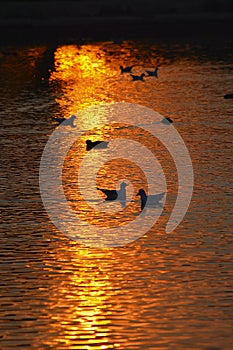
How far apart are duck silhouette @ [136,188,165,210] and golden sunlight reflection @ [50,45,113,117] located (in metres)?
14.7

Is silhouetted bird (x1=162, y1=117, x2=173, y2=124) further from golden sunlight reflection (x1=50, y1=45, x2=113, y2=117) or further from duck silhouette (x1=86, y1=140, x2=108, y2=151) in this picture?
golden sunlight reflection (x1=50, y1=45, x2=113, y2=117)

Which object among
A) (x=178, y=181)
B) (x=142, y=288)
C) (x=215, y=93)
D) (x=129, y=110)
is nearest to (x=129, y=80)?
(x=215, y=93)

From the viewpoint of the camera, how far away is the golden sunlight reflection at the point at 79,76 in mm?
40625

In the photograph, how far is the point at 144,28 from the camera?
2840 inches

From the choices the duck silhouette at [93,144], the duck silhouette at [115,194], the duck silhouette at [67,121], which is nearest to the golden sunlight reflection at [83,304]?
the duck silhouette at [115,194]

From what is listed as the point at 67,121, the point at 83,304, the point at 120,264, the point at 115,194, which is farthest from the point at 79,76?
the point at 83,304

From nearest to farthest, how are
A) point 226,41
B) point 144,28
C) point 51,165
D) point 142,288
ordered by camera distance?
point 142,288 < point 51,165 < point 226,41 < point 144,28

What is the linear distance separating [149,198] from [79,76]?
27199 millimetres

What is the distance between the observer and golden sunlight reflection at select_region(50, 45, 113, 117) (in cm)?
4062

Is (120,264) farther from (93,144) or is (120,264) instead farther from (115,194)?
(93,144)

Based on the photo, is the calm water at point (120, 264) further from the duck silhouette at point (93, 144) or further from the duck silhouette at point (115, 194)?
the duck silhouette at point (115, 194)

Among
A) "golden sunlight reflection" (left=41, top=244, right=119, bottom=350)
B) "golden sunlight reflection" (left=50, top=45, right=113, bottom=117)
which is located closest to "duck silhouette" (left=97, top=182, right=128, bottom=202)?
"golden sunlight reflection" (left=41, top=244, right=119, bottom=350)

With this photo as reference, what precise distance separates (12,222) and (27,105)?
1895cm

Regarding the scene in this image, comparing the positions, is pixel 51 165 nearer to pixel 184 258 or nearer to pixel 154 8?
pixel 184 258
